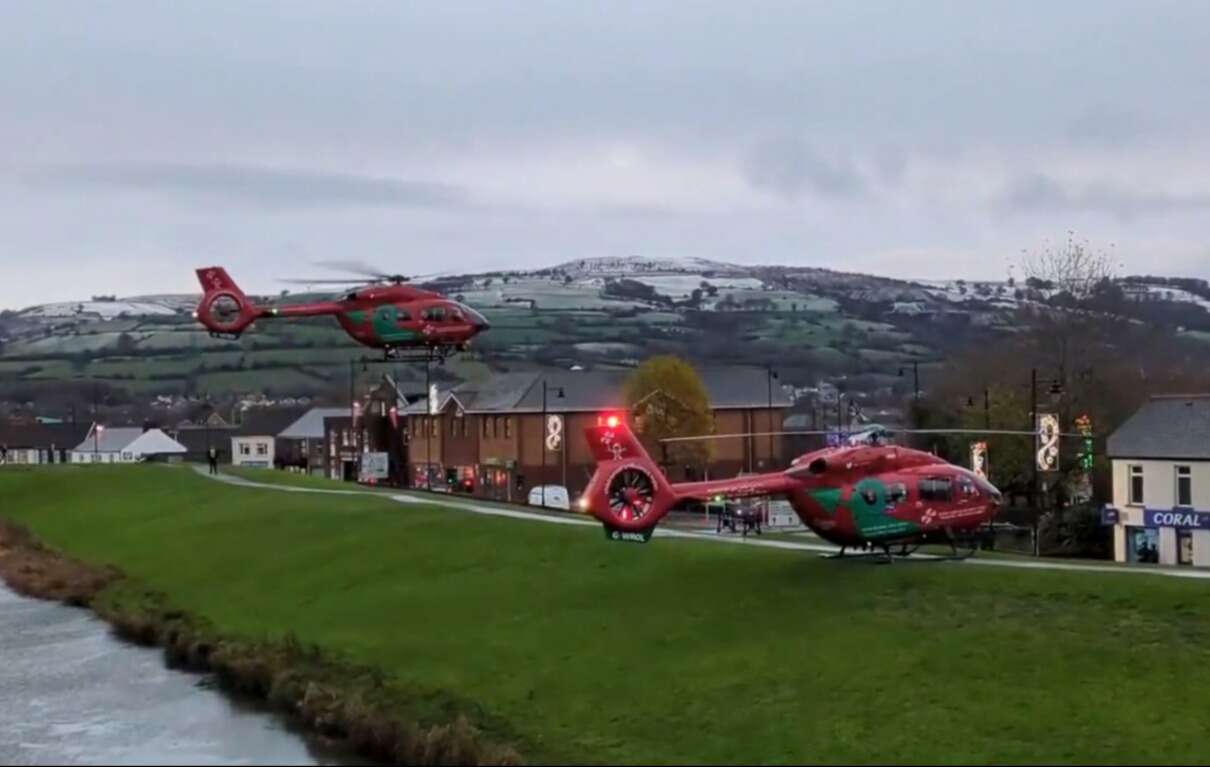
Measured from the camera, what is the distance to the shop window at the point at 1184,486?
54.2 meters

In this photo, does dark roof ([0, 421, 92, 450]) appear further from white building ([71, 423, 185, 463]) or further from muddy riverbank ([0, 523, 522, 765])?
muddy riverbank ([0, 523, 522, 765])

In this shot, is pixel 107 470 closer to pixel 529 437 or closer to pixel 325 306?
pixel 529 437

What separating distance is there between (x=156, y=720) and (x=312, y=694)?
3221 mm

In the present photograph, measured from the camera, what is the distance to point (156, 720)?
98.6 feet

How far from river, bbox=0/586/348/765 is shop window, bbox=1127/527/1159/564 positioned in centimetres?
3599

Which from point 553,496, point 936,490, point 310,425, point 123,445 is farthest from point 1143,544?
point 123,445

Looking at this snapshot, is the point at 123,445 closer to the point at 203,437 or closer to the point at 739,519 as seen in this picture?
the point at 203,437

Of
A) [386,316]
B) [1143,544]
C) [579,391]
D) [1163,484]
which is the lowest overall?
[1143,544]

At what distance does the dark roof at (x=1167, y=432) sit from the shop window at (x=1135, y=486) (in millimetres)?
509

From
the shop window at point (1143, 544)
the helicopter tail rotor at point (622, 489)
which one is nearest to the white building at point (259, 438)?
the shop window at point (1143, 544)

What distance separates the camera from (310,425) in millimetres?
143625

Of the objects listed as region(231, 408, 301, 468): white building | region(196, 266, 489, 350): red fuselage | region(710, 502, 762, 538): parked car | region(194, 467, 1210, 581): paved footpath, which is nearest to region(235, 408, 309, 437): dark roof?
region(231, 408, 301, 468): white building

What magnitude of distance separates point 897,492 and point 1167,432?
28098 millimetres

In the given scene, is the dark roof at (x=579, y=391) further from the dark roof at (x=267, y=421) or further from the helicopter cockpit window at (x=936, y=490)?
the helicopter cockpit window at (x=936, y=490)
